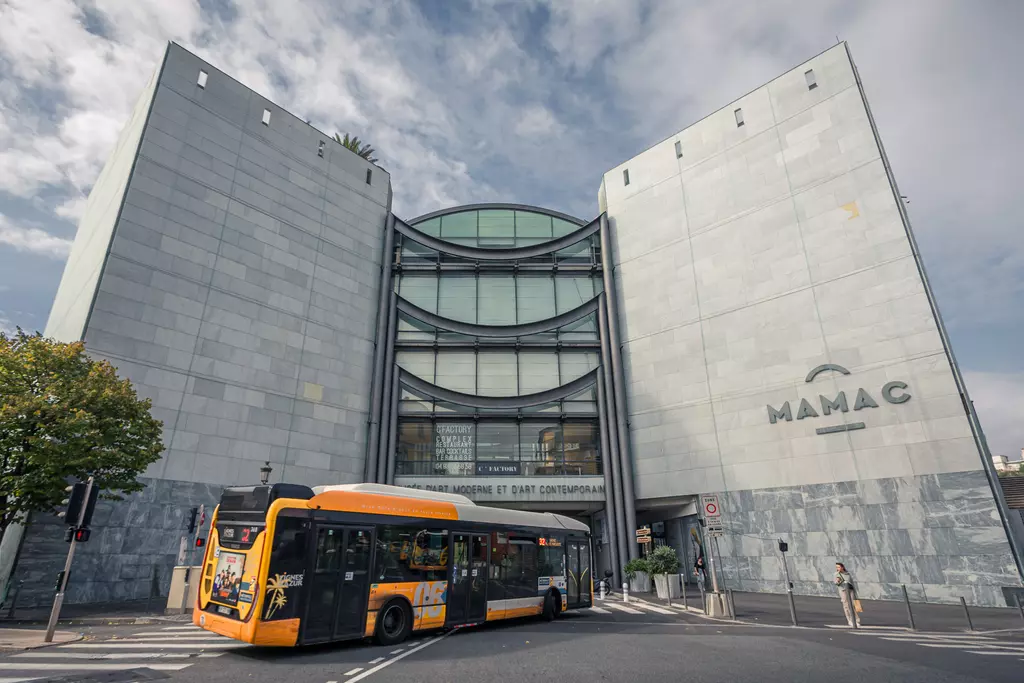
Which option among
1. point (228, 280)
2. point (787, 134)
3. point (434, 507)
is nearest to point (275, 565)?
point (434, 507)

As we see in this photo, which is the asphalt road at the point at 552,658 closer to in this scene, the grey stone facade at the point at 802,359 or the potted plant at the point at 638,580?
the grey stone facade at the point at 802,359

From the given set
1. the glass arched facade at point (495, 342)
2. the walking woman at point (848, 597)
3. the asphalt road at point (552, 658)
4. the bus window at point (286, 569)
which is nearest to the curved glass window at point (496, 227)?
the glass arched facade at point (495, 342)

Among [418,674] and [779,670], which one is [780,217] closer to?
[779,670]

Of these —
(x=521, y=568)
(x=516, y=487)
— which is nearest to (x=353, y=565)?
(x=521, y=568)

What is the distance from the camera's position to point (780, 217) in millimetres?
27484

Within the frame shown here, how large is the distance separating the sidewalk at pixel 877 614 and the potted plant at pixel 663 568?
0.93 metres

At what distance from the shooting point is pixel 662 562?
76.9 ft

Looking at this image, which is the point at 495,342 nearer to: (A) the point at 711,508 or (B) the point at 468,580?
(A) the point at 711,508

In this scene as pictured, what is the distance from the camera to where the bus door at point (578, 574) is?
16.6 meters

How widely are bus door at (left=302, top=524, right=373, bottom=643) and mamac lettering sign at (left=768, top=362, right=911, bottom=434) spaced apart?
70.3 ft

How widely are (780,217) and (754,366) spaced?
818 centimetres

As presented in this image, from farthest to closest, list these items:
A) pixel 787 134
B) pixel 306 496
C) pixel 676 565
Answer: pixel 787 134
pixel 676 565
pixel 306 496

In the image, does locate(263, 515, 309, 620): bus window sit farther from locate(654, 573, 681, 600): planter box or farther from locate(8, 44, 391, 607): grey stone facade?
locate(654, 573, 681, 600): planter box

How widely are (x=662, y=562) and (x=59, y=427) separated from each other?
23143mm
